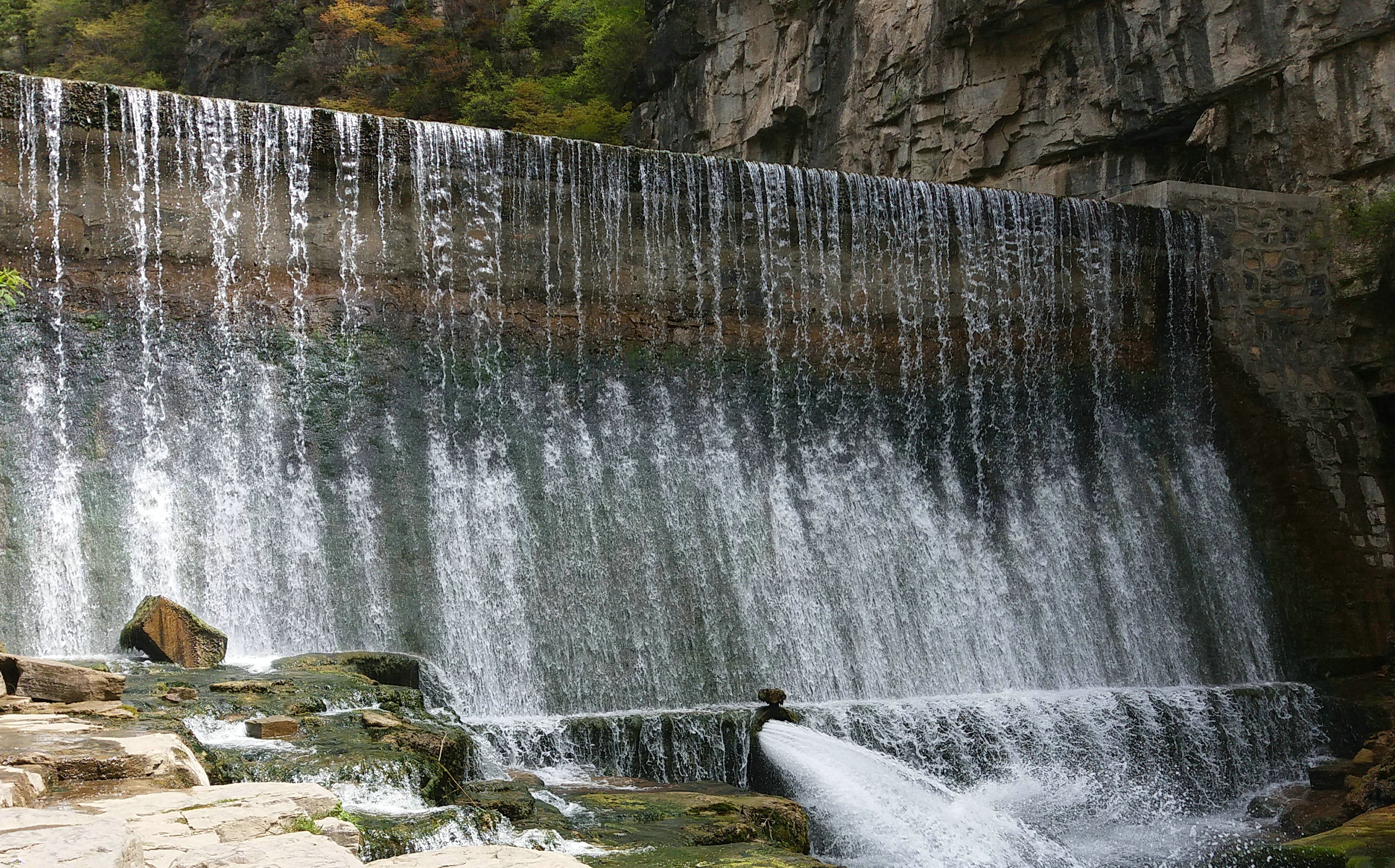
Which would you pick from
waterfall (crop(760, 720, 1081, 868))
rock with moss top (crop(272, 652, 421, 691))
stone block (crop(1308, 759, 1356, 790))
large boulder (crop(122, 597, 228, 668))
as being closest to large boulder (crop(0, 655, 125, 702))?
rock with moss top (crop(272, 652, 421, 691))

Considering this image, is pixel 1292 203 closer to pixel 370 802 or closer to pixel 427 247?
pixel 427 247

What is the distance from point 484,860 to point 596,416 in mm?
9820

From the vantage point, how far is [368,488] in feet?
40.4

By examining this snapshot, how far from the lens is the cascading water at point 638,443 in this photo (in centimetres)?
1132

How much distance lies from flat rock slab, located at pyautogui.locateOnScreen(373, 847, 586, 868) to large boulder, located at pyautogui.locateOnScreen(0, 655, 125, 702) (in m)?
3.27

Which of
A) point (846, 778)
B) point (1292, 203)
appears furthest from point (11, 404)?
point (1292, 203)

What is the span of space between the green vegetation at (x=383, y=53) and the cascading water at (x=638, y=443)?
13241 millimetres

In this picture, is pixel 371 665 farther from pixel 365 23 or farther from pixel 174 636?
pixel 365 23

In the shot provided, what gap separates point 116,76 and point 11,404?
22.7 meters

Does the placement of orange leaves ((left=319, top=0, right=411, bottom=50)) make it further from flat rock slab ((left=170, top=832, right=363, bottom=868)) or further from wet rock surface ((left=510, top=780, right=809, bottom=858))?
flat rock slab ((left=170, top=832, right=363, bottom=868))

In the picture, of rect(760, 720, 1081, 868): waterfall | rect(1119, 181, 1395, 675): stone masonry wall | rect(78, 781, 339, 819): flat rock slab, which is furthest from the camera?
rect(1119, 181, 1395, 675): stone masonry wall

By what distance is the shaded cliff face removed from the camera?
16.9 meters

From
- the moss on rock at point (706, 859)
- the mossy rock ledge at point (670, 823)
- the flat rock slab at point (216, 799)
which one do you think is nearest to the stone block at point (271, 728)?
the mossy rock ledge at point (670, 823)

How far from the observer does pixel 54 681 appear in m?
6.49
